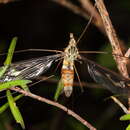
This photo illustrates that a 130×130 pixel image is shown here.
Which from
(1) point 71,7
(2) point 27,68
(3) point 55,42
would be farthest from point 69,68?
(3) point 55,42

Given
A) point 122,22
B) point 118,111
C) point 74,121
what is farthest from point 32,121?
point 122,22

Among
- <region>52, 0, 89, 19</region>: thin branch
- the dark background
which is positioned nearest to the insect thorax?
<region>52, 0, 89, 19</region>: thin branch

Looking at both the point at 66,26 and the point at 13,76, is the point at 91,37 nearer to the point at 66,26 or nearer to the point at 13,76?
the point at 66,26

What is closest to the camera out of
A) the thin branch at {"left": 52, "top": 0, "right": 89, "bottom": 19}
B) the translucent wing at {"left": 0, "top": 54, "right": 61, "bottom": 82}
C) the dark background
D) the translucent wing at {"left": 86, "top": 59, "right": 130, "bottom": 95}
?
the translucent wing at {"left": 86, "top": 59, "right": 130, "bottom": 95}

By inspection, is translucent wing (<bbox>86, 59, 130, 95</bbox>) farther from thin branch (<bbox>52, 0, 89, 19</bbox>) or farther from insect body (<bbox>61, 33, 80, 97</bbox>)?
thin branch (<bbox>52, 0, 89, 19</bbox>)

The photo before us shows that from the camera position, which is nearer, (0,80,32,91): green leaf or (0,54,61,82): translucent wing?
(0,80,32,91): green leaf
